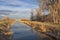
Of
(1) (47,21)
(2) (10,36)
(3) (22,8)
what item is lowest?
(2) (10,36)

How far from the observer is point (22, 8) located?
5.18m

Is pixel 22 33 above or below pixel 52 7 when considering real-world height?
below

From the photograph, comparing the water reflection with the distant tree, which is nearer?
the water reflection

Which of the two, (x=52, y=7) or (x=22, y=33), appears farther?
(x=52, y=7)

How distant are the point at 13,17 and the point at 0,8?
44cm

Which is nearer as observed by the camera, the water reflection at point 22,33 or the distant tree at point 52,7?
the water reflection at point 22,33

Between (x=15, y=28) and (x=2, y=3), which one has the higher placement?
(x=2, y=3)

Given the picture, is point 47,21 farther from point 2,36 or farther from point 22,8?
point 2,36

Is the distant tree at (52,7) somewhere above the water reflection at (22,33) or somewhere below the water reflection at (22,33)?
above

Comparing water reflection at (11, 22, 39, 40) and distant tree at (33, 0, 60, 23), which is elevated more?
distant tree at (33, 0, 60, 23)

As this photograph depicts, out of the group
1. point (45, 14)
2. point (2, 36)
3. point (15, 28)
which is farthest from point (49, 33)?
point (2, 36)

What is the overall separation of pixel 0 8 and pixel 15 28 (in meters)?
0.69

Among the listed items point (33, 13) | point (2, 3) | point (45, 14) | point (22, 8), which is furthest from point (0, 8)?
point (45, 14)

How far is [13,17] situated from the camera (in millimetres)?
5047
